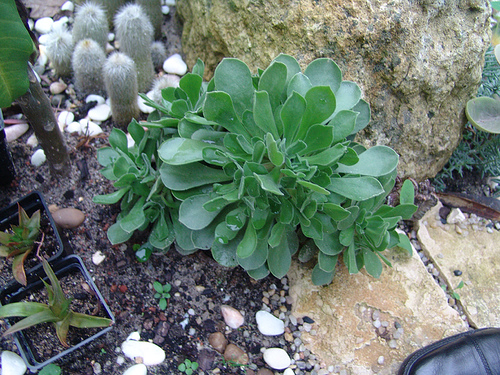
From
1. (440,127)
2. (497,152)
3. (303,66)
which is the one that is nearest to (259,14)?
(303,66)

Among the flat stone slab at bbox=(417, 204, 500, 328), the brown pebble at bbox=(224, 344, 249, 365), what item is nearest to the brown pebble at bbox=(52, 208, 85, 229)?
the brown pebble at bbox=(224, 344, 249, 365)

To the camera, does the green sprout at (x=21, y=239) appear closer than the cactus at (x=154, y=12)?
Yes

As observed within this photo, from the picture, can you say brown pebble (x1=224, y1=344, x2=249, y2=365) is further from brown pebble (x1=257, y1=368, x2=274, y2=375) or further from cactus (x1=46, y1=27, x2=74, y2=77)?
cactus (x1=46, y1=27, x2=74, y2=77)

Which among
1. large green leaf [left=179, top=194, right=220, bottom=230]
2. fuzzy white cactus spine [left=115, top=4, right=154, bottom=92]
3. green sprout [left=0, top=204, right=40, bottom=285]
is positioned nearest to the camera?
large green leaf [left=179, top=194, right=220, bottom=230]

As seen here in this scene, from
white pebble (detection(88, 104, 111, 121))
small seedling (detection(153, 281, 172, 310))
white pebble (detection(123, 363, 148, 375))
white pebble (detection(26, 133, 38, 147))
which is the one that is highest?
white pebble (detection(88, 104, 111, 121))

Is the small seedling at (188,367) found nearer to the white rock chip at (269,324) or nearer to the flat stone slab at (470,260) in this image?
the white rock chip at (269,324)

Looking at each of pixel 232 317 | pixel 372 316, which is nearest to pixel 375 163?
pixel 372 316

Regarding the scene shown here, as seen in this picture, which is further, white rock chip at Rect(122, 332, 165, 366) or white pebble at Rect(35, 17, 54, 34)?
white pebble at Rect(35, 17, 54, 34)

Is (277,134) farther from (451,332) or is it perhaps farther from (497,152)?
(497,152)

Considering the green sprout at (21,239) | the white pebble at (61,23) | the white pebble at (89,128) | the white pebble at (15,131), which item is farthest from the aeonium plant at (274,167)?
the white pebble at (61,23)
